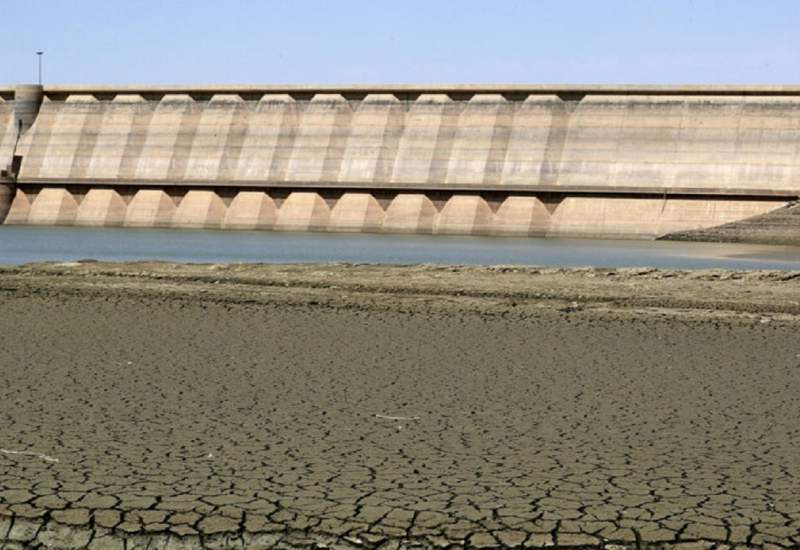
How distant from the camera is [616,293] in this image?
15.9m

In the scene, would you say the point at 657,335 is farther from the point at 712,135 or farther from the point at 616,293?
the point at 712,135

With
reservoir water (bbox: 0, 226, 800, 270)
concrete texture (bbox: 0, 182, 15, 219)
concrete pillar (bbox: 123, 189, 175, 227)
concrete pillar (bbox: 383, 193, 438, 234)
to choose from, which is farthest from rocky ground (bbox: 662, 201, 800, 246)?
concrete texture (bbox: 0, 182, 15, 219)

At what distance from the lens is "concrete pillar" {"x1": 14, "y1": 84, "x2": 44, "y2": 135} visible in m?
53.5

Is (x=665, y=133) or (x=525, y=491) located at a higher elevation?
(x=665, y=133)

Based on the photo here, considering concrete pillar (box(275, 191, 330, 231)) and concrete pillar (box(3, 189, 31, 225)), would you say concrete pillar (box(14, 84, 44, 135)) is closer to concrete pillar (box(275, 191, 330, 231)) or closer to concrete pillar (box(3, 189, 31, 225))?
concrete pillar (box(3, 189, 31, 225))

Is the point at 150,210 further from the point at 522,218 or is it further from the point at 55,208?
the point at 522,218

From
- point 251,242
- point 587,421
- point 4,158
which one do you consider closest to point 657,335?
point 587,421

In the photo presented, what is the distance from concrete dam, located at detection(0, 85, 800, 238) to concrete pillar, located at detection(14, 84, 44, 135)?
0.07 m

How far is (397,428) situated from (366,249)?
28.0m

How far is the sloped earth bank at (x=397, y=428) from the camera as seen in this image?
186 inches

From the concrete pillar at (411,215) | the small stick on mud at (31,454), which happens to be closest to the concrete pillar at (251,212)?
the concrete pillar at (411,215)

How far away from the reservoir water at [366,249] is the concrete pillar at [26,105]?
23.0 ft

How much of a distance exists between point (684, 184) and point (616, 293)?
2953 cm

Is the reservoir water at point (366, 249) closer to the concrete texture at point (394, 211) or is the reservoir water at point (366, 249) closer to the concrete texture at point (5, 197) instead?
the concrete texture at point (394, 211)
